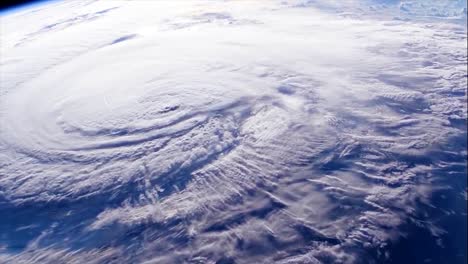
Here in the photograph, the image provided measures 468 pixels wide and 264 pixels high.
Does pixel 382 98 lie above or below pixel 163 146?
below

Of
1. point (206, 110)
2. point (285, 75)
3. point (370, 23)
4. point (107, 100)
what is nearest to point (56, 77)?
point (107, 100)

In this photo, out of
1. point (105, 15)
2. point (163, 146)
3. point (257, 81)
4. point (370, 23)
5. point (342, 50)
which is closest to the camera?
point (163, 146)

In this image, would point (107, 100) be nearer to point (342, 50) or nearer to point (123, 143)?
point (123, 143)

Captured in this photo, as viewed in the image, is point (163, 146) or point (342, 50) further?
point (342, 50)

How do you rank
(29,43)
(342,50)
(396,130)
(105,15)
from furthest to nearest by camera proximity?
(105,15) < (29,43) < (342,50) < (396,130)

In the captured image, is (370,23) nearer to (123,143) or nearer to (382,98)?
(382,98)

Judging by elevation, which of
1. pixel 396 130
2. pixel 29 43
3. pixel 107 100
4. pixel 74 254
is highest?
pixel 29 43
